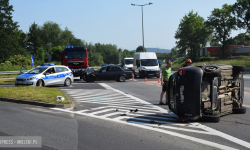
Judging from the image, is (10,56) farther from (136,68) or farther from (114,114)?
(114,114)

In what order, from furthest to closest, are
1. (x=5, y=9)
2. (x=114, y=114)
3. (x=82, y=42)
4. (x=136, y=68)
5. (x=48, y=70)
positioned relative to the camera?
(x=82, y=42) → (x=5, y=9) → (x=136, y=68) → (x=48, y=70) → (x=114, y=114)

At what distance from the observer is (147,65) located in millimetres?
32188

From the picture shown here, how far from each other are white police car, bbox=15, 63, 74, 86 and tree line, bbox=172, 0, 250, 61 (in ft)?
182

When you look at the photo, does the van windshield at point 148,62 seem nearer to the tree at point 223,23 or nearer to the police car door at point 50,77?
the police car door at point 50,77

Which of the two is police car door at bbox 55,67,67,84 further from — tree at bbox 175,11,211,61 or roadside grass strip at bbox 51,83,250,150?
tree at bbox 175,11,211,61

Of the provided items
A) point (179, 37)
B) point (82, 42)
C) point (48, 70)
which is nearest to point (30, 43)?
point (82, 42)

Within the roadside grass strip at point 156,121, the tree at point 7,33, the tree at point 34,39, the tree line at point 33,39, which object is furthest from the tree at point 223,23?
the roadside grass strip at point 156,121

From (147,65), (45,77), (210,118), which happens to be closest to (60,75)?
(45,77)

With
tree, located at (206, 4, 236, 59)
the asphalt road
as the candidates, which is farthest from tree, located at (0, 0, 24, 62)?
the asphalt road

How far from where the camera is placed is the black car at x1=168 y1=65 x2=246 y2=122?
787 centimetres

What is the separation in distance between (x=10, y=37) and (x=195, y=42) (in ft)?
152

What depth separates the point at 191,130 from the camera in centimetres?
741

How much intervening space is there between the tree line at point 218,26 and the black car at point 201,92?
66.8 metres

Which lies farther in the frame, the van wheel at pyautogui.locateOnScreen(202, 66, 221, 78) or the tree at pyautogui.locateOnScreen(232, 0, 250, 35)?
the tree at pyautogui.locateOnScreen(232, 0, 250, 35)
